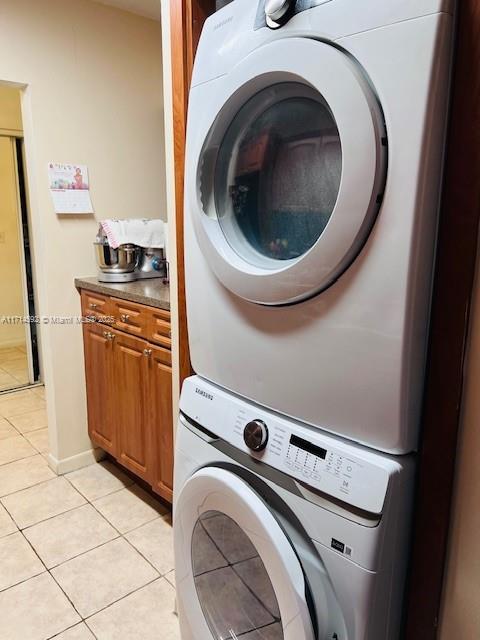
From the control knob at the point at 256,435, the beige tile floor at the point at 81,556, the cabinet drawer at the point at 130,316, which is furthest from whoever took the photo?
the cabinet drawer at the point at 130,316

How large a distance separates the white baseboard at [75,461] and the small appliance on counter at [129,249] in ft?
3.13

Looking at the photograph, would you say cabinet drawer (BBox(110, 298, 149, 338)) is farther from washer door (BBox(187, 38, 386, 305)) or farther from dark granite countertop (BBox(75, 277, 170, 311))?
washer door (BBox(187, 38, 386, 305))

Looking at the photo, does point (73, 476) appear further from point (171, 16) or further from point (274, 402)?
point (171, 16)

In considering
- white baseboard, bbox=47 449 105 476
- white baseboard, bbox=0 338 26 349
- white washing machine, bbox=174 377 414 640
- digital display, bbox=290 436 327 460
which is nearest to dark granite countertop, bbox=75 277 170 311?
white washing machine, bbox=174 377 414 640

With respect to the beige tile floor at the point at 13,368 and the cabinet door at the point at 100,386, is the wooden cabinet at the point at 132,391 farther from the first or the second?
the beige tile floor at the point at 13,368

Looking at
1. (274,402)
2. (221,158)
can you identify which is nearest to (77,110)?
(221,158)

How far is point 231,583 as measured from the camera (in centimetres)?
112

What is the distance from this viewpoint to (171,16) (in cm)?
123

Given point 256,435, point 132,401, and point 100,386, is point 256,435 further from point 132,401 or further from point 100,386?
point 100,386

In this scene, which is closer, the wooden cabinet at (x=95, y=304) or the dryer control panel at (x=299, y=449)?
the dryer control panel at (x=299, y=449)

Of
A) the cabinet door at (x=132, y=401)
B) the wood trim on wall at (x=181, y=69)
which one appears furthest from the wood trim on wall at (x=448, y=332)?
the cabinet door at (x=132, y=401)

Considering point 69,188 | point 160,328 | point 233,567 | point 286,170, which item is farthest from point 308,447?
point 69,188

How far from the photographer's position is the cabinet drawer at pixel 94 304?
225 centimetres

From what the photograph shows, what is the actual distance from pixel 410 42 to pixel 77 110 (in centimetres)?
205
